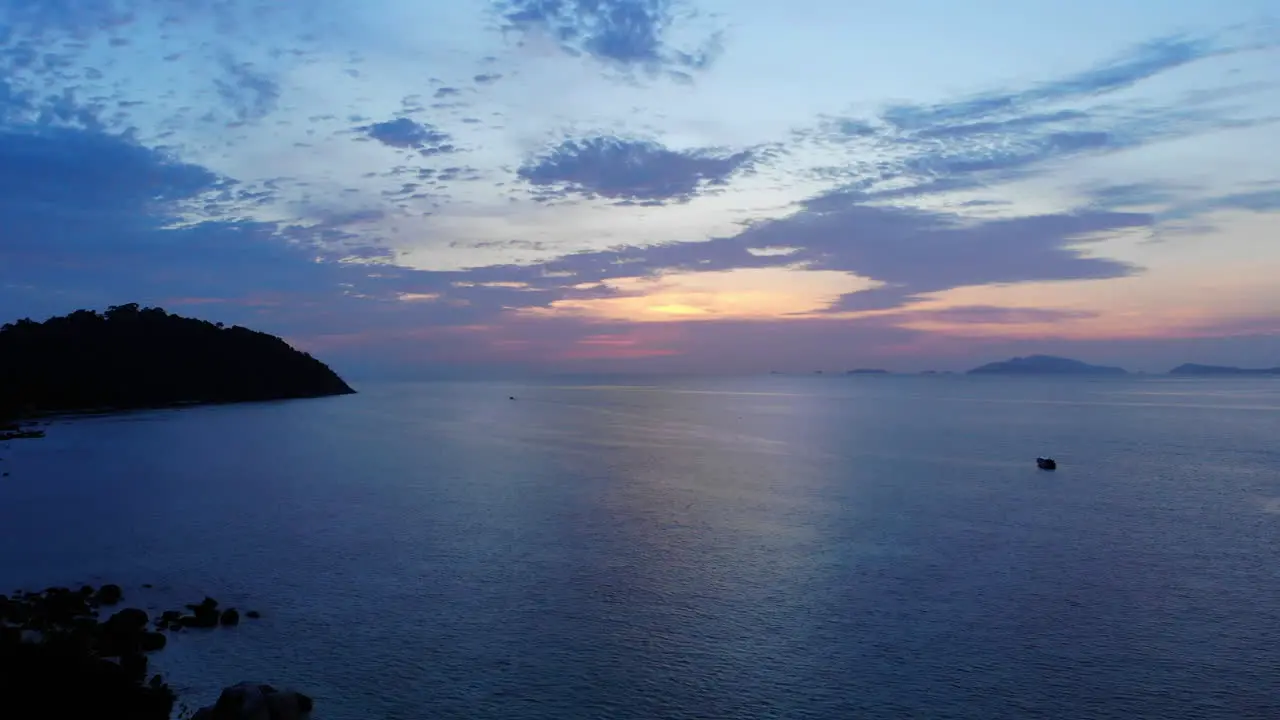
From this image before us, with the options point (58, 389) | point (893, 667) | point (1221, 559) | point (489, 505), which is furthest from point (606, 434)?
point (58, 389)

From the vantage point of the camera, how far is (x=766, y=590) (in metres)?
23.2

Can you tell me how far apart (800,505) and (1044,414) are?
242 ft

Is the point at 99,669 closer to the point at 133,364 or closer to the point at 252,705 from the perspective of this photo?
the point at 252,705

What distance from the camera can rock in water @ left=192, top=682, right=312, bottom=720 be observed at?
1361 centimetres

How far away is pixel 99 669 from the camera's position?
1562cm

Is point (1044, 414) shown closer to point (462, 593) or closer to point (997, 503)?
point (997, 503)

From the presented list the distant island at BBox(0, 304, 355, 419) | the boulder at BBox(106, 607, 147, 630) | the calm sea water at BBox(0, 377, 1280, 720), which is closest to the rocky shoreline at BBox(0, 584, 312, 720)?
the boulder at BBox(106, 607, 147, 630)

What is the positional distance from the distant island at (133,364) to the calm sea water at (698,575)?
60.6 metres

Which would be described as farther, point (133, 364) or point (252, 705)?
point (133, 364)

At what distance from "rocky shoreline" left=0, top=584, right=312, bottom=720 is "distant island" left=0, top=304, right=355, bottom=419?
83.9m

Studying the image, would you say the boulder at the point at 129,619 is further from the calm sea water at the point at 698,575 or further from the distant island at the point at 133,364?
the distant island at the point at 133,364

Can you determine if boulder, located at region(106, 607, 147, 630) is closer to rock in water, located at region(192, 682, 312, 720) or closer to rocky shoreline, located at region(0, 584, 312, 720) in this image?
rocky shoreline, located at region(0, 584, 312, 720)

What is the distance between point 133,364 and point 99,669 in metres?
120

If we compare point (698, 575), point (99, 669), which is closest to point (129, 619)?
point (99, 669)
